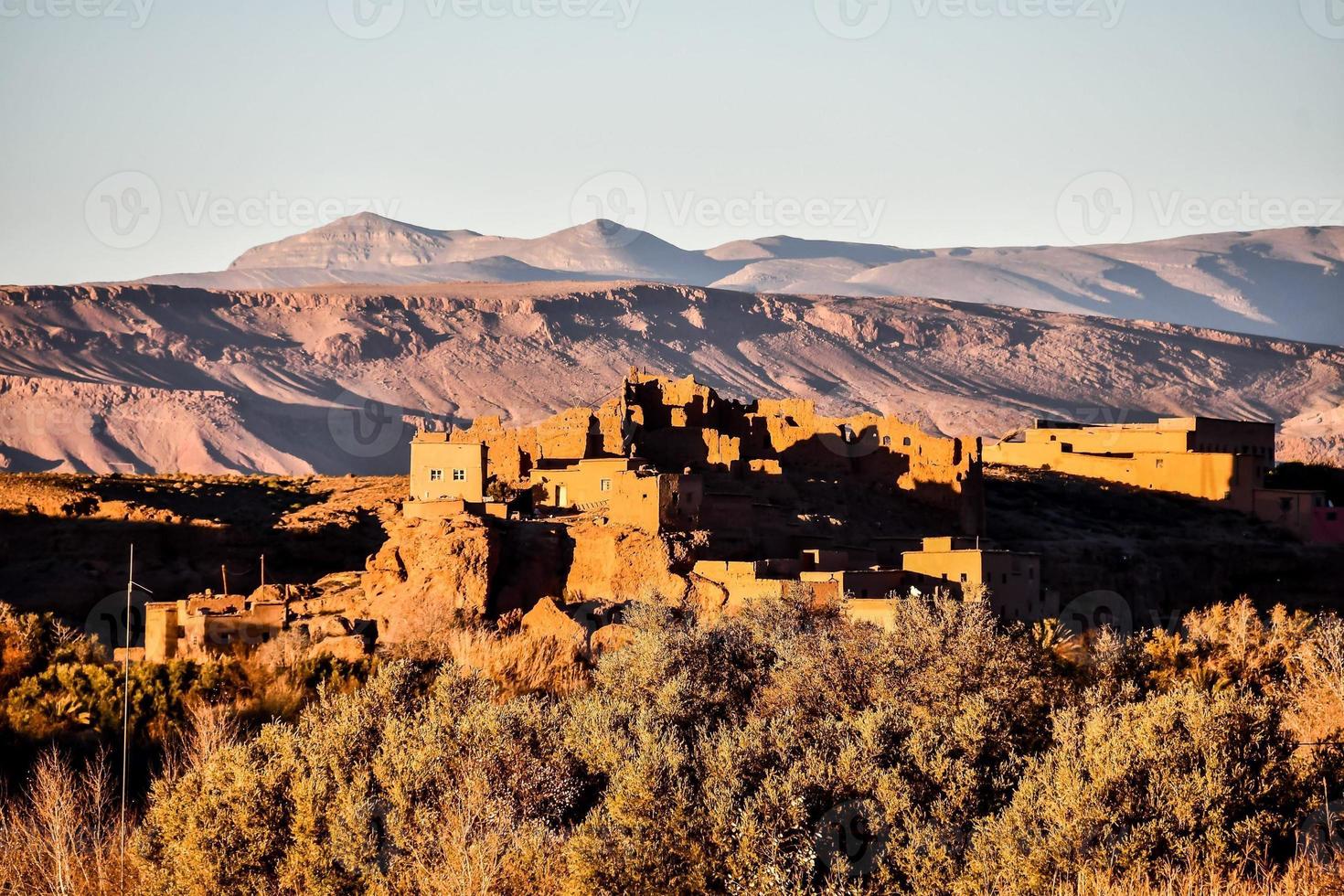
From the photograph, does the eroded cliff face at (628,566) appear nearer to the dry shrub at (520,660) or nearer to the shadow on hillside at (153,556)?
the dry shrub at (520,660)

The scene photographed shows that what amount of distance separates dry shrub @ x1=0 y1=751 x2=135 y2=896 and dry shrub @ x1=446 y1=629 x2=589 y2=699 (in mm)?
5708

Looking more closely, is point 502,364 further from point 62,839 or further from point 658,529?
point 62,839

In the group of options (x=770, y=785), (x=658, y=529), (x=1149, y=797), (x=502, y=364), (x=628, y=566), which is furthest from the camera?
(x=502, y=364)

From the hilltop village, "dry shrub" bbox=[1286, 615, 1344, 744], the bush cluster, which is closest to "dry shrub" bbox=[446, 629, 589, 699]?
the hilltop village

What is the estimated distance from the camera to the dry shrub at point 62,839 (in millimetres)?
23656

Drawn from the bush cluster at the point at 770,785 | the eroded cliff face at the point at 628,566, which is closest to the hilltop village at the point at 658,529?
the eroded cliff face at the point at 628,566

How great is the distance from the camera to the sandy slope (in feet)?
351

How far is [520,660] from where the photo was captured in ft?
106

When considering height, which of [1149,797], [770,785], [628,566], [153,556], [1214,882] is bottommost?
[1214,882]

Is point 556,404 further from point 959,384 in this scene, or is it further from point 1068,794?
point 1068,794

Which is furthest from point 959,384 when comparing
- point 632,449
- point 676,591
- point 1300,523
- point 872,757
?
point 872,757

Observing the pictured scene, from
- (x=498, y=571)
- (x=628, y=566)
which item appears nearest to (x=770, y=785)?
(x=628, y=566)

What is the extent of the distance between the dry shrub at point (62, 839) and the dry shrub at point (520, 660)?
5708mm

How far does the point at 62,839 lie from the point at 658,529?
549 inches
